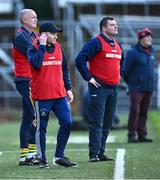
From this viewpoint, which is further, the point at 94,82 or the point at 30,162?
the point at 94,82

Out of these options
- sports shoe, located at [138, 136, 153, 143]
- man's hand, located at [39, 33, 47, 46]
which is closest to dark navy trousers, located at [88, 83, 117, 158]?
man's hand, located at [39, 33, 47, 46]

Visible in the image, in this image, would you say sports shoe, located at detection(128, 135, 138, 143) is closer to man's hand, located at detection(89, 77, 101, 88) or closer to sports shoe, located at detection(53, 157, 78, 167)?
man's hand, located at detection(89, 77, 101, 88)

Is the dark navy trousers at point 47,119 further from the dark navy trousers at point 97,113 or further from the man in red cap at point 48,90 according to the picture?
the dark navy trousers at point 97,113

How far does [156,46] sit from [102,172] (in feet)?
50.5

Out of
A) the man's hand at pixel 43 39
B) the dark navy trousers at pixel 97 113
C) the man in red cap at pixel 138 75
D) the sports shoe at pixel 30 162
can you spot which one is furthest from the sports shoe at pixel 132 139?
the man's hand at pixel 43 39

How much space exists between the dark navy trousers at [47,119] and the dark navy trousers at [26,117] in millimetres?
561

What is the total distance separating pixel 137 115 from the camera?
16.2 m

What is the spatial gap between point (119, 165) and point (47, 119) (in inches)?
47.5

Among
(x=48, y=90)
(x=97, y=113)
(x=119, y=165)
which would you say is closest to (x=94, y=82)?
(x=97, y=113)

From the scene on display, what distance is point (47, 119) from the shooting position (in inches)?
440

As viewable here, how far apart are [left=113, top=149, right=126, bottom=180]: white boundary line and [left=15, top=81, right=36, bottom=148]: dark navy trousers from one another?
51.4 inches

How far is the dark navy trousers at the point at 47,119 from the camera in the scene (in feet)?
36.4

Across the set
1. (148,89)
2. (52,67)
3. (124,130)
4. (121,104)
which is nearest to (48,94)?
(52,67)

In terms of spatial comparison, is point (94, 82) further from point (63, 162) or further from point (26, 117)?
point (63, 162)
